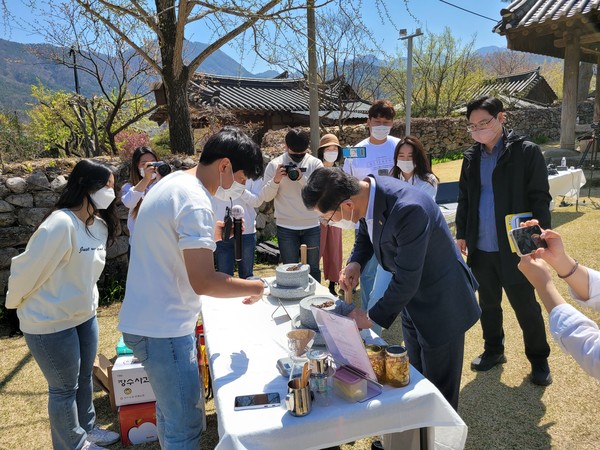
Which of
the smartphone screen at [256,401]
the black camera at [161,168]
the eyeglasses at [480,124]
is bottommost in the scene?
the smartphone screen at [256,401]

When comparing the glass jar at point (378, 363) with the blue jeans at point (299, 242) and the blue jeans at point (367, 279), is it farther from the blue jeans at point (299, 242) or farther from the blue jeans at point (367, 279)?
the blue jeans at point (299, 242)

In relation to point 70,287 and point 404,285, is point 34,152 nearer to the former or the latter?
point 70,287

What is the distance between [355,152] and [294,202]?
746 millimetres

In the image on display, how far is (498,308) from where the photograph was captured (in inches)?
123

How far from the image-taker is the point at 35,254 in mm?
1964

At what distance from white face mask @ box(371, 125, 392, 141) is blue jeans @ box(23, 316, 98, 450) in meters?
2.76

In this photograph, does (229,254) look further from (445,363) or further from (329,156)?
(445,363)

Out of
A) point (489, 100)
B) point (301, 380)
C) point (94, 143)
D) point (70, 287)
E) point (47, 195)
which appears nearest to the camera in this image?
point (301, 380)

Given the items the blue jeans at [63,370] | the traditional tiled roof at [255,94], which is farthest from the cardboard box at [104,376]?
the traditional tiled roof at [255,94]

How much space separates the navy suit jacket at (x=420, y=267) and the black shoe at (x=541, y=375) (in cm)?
137

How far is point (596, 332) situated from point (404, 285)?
66cm

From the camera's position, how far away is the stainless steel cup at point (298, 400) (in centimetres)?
139

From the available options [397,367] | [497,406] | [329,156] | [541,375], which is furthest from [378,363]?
[329,156]

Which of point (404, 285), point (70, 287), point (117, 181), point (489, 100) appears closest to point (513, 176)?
point (489, 100)
